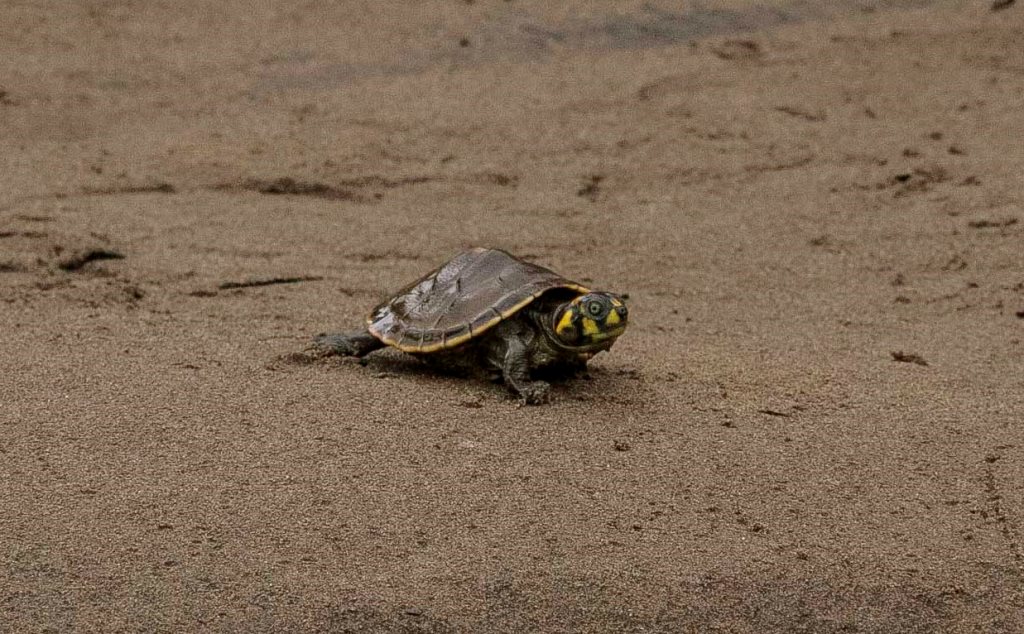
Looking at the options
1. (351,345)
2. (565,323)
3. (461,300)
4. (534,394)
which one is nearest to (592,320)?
(565,323)

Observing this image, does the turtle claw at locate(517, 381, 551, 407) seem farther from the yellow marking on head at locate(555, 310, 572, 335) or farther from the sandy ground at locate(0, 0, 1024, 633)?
the yellow marking on head at locate(555, 310, 572, 335)

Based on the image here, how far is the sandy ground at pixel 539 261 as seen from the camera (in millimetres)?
3752

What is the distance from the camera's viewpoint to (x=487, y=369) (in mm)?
4898

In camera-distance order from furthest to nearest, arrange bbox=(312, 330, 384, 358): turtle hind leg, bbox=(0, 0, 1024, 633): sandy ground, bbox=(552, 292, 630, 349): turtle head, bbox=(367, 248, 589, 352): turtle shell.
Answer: bbox=(312, 330, 384, 358): turtle hind leg < bbox=(367, 248, 589, 352): turtle shell < bbox=(552, 292, 630, 349): turtle head < bbox=(0, 0, 1024, 633): sandy ground

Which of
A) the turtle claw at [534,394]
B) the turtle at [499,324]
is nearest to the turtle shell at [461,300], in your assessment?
the turtle at [499,324]

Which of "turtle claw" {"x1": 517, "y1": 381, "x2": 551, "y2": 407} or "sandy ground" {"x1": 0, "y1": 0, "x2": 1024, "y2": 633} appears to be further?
"turtle claw" {"x1": 517, "y1": 381, "x2": 551, "y2": 407}

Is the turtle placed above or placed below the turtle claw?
above

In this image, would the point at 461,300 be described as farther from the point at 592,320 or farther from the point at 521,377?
the point at 592,320

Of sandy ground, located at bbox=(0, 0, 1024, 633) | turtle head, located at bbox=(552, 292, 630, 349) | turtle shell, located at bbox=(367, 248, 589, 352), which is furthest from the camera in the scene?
turtle shell, located at bbox=(367, 248, 589, 352)

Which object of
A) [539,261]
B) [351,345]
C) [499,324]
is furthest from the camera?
[539,261]

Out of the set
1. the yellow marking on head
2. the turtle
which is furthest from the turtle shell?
the yellow marking on head

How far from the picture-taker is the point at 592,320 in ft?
15.2

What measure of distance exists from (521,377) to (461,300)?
331 mm

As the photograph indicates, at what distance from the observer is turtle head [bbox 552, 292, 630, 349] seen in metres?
4.63
